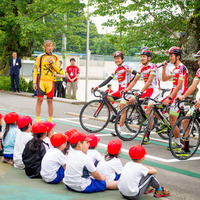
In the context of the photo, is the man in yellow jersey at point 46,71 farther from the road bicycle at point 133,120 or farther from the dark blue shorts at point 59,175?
the dark blue shorts at point 59,175

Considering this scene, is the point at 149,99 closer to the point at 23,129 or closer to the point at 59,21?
the point at 23,129

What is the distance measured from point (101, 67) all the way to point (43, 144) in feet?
187

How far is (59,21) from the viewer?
74.2 ft

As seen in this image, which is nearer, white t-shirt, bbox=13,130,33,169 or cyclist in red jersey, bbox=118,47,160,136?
white t-shirt, bbox=13,130,33,169

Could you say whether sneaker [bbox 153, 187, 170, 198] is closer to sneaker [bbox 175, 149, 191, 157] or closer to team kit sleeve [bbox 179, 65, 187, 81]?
sneaker [bbox 175, 149, 191, 157]

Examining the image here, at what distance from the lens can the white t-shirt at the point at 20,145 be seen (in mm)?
6500

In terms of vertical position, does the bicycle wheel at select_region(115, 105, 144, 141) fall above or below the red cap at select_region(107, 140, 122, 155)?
below

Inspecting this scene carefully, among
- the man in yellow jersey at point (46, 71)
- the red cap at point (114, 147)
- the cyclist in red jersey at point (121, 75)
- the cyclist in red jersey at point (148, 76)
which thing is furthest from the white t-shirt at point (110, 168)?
the man in yellow jersey at point (46, 71)

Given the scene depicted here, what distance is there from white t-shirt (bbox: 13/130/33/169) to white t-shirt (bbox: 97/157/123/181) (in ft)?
4.85

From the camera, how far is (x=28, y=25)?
818 inches

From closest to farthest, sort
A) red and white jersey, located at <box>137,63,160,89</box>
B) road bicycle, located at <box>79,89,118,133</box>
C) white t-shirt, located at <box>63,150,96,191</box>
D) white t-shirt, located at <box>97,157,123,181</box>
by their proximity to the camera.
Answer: white t-shirt, located at <box>63,150,96,191</box>, white t-shirt, located at <box>97,157,123,181</box>, red and white jersey, located at <box>137,63,160,89</box>, road bicycle, located at <box>79,89,118,133</box>

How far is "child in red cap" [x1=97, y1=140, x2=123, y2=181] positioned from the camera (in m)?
5.59

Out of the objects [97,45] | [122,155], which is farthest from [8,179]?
[97,45]

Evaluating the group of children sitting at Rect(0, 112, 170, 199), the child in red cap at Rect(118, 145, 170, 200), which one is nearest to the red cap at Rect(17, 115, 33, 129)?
the group of children sitting at Rect(0, 112, 170, 199)
